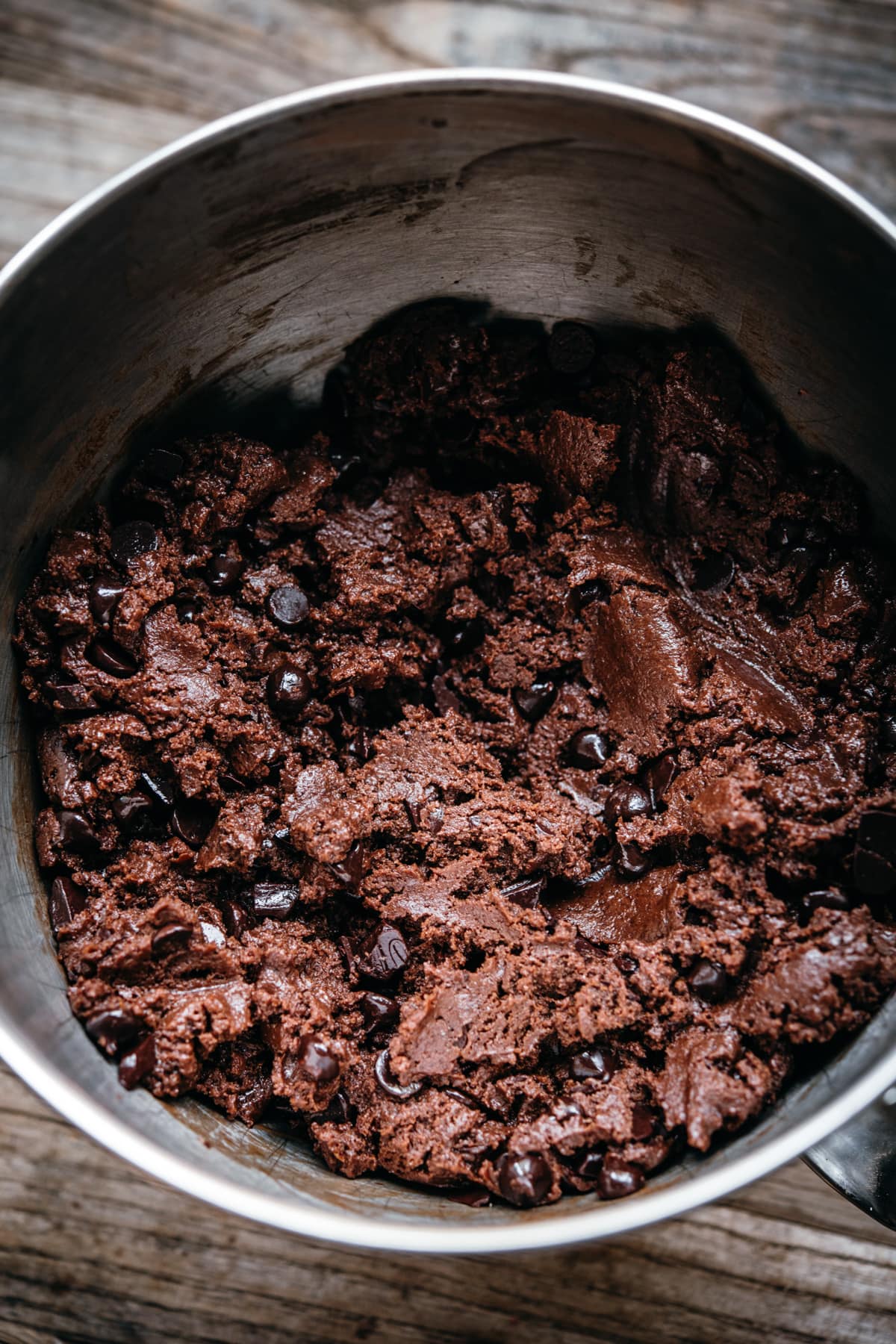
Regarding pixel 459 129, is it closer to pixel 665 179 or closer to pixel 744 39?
pixel 665 179

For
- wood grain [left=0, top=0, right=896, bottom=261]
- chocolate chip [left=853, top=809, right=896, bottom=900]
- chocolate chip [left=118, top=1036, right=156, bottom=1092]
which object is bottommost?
chocolate chip [left=118, top=1036, right=156, bottom=1092]

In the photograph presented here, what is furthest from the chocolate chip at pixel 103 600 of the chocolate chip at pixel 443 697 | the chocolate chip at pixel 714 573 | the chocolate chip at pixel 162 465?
the chocolate chip at pixel 714 573

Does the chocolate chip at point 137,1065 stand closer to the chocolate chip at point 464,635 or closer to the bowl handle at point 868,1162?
the chocolate chip at point 464,635

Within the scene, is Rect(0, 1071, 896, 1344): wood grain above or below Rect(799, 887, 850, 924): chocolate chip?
below

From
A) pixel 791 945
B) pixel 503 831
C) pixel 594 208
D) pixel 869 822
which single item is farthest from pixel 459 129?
pixel 791 945

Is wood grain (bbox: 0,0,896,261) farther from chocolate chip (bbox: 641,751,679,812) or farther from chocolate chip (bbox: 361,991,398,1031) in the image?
chocolate chip (bbox: 361,991,398,1031)

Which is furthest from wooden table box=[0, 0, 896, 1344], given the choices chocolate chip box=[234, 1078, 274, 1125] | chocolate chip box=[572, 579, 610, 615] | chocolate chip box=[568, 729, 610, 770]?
chocolate chip box=[572, 579, 610, 615]
